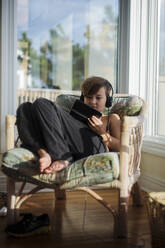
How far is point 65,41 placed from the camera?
11.1 feet

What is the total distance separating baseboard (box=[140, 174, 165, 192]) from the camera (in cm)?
269

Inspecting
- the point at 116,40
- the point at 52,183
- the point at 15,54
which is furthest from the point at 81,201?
the point at 116,40

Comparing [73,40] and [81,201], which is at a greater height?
[73,40]

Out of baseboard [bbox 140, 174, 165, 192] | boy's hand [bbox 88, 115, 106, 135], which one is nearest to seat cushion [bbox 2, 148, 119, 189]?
boy's hand [bbox 88, 115, 106, 135]

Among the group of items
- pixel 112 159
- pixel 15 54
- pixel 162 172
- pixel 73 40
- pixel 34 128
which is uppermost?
pixel 73 40

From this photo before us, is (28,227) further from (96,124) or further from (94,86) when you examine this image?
(94,86)

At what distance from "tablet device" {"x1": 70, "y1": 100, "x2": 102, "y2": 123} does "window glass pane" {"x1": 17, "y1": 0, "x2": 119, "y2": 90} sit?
1.03 metres

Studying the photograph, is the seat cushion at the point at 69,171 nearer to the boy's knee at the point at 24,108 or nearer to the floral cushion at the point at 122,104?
the boy's knee at the point at 24,108

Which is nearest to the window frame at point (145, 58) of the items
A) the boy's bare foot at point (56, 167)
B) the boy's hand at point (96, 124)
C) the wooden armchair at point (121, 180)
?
the wooden armchair at point (121, 180)

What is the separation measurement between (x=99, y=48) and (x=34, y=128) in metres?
→ 1.75

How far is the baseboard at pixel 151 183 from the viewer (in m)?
2.69

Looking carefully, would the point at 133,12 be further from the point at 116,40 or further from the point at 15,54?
the point at 15,54

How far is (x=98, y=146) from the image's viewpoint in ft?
6.57

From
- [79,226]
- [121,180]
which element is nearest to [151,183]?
[79,226]
